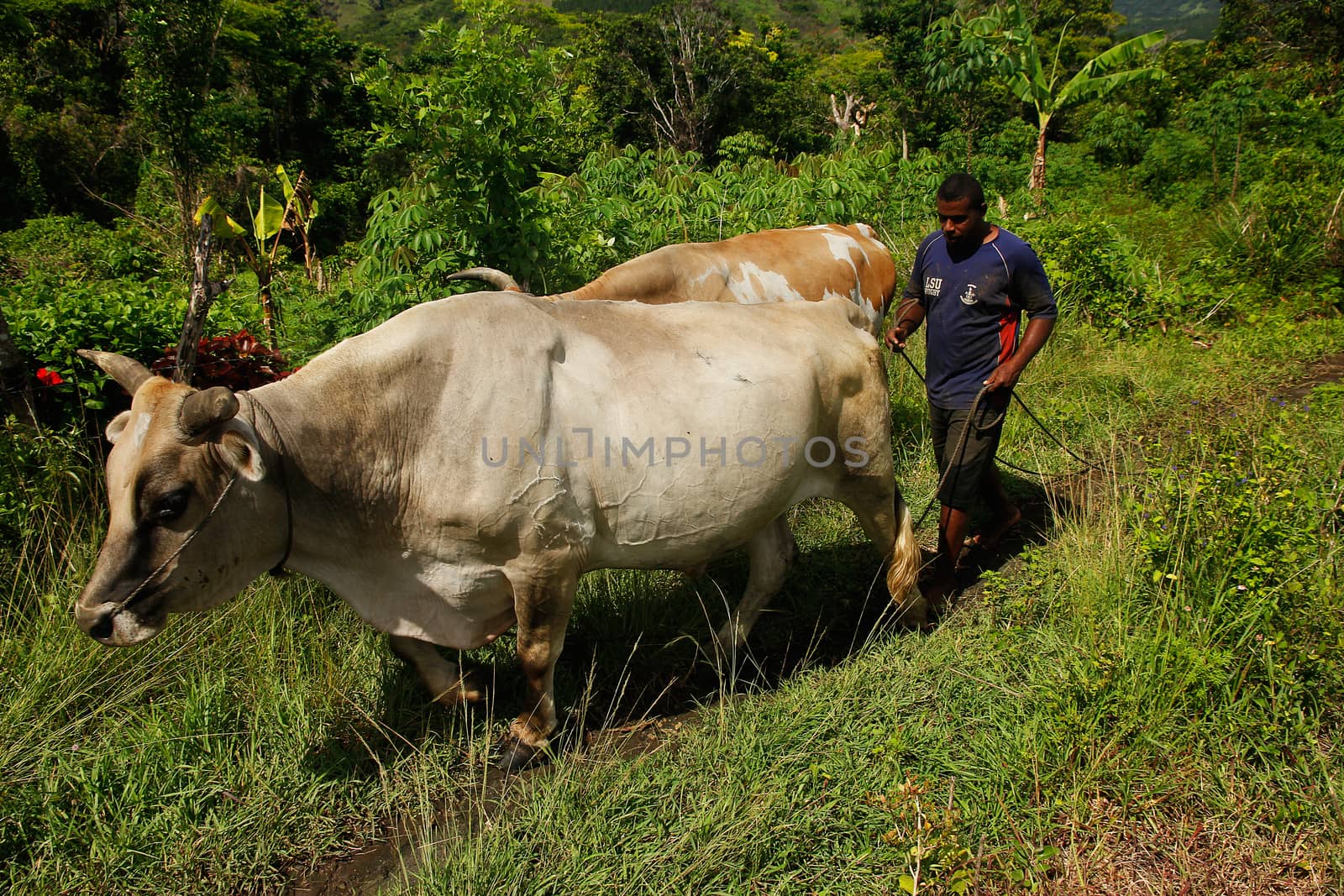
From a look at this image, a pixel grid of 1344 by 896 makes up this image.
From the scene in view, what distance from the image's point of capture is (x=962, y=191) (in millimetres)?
3854

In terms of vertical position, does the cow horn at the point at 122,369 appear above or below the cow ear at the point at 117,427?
above

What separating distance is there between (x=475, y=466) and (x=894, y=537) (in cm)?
213

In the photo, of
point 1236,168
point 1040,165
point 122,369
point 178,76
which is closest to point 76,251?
point 178,76

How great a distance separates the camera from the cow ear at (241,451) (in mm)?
2627

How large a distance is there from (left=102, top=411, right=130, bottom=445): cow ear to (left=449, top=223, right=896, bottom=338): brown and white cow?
1.97 metres

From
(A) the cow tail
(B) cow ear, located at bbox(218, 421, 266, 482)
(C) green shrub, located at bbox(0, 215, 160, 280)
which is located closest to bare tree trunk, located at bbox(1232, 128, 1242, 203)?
(A) the cow tail

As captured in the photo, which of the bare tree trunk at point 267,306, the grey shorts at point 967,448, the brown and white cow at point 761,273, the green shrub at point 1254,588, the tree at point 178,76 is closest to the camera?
the green shrub at point 1254,588

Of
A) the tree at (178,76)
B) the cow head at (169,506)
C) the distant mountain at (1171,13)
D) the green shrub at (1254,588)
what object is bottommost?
the distant mountain at (1171,13)

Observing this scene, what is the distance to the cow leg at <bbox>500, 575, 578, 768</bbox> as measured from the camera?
320cm

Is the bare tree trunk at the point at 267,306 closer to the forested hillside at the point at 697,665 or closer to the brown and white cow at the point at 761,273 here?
the forested hillside at the point at 697,665

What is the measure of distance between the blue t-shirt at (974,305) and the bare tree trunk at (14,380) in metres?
4.37

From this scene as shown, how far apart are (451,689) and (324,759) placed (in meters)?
0.54

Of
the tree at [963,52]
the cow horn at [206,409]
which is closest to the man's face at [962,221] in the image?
the cow horn at [206,409]

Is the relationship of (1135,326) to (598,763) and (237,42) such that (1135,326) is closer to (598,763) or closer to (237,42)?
(598,763)
